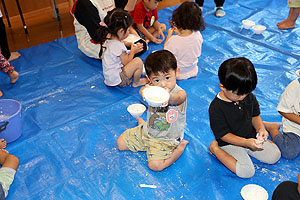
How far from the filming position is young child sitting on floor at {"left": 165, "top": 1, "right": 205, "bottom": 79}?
2.44 metres

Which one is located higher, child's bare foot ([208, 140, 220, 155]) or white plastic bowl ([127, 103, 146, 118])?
child's bare foot ([208, 140, 220, 155])

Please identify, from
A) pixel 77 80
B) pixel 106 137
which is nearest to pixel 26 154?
pixel 106 137

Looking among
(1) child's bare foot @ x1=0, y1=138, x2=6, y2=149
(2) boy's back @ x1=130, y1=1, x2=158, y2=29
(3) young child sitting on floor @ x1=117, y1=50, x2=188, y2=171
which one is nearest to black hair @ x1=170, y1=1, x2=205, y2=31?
(2) boy's back @ x1=130, y1=1, x2=158, y2=29

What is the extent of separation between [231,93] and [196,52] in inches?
42.6

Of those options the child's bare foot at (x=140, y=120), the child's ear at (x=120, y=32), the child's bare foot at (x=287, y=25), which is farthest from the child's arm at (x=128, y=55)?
the child's bare foot at (x=287, y=25)

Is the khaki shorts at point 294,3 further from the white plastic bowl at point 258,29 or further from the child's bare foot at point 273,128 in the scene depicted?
the child's bare foot at point 273,128

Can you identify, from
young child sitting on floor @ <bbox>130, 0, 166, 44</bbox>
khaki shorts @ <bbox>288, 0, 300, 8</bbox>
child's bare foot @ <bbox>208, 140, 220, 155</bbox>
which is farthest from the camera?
khaki shorts @ <bbox>288, 0, 300, 8</bbox>

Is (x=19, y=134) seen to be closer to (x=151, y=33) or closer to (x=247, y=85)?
(x=247, y=85)

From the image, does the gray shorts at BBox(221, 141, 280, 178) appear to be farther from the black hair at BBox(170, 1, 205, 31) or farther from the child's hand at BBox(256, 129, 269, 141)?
the black hair at BBox(170, 1, 205, 31)

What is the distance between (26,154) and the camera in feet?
6.45

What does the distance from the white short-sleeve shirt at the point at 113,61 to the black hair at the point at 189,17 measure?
510mm

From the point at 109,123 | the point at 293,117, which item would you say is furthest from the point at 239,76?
the point at 109,123

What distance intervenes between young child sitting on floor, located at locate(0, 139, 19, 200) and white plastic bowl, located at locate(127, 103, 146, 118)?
0.83 m

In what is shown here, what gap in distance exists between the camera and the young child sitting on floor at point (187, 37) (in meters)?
2.44
